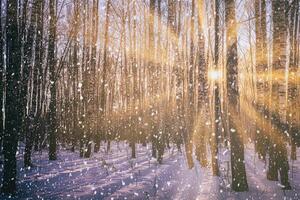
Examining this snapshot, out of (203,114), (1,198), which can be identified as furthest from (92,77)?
(1,198)

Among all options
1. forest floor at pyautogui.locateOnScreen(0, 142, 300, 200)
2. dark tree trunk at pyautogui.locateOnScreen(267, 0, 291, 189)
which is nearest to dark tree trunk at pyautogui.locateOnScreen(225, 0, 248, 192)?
forest floor at pyautogui.locateOnScreen(0, 142, 300, 200)

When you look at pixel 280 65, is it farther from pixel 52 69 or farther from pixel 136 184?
pixel 52 69

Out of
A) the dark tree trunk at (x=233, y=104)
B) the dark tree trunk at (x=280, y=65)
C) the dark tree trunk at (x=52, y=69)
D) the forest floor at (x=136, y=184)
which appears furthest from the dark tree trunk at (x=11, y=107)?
the dark tree trunk at (x=280, y=65)

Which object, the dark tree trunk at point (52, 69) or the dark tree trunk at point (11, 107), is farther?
the dark tree trunk at point (52, 69)

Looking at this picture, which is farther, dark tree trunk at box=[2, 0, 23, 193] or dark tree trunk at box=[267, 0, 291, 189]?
dark tree trunk at box=[267, 0, 291, 189]

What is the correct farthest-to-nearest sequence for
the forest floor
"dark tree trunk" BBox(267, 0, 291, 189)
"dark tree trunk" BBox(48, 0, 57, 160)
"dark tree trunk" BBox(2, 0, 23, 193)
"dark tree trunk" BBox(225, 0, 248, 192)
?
"dark tree trunk" BBox(48, 0, 57, 160) < "dark tree trunk" BBox(267, 0, 291, 189) < "dark tree trunk" BBox(225, 0, 248, 192) < "dark tree trunk" BBox(2, 0, 23, 193) < the forest floor

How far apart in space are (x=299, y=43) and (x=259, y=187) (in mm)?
15311

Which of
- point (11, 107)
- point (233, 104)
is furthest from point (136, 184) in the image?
point (11, 107)

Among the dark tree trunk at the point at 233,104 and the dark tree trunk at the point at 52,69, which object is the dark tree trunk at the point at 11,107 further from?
the dark tree trunk at the point at 52,69

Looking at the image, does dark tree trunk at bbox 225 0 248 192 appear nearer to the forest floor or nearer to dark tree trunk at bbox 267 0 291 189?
the forest floor

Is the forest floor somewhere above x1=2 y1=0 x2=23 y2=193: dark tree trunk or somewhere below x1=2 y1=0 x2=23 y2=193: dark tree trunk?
below

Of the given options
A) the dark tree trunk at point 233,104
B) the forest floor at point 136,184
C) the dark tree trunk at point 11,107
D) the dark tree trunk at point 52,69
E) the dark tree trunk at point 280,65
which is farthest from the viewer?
the dark tree trunk at point 52,69

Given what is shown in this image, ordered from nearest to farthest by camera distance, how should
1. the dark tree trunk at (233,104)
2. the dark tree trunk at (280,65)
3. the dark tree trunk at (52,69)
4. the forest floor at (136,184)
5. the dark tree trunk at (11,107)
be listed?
the forest floor at (136,184) < the dark tree trunk at (11,107) < the dark tree trunk at (233,104) < the dark tree trunk at (280,65) < the dark tree trunk at (52,69)

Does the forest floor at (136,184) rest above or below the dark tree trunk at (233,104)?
below
